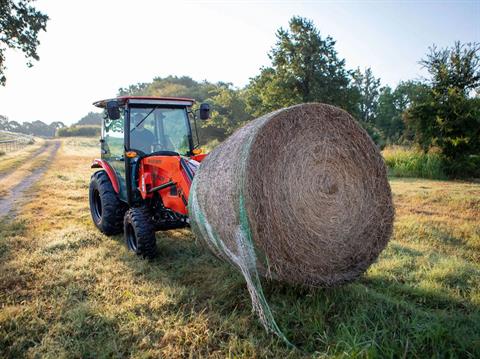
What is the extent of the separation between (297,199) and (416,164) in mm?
12083

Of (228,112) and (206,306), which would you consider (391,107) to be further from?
(206,306)

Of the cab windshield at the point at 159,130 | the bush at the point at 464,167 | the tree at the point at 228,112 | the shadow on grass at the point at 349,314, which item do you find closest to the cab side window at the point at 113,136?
the cab windshield at the point at 159,130

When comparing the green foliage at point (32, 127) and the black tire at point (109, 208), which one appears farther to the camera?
the green foliage at point (32, 127)

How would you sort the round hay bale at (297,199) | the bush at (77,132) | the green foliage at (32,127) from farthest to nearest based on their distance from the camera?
the green foliage at (32,127) < the bush at (77,132) < the round hay bale at (297,199)

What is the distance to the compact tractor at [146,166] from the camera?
14.9 ft

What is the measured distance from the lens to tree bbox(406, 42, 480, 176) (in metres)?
12.3

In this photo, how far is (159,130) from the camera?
555 centimetres

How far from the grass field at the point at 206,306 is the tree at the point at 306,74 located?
1515 cm

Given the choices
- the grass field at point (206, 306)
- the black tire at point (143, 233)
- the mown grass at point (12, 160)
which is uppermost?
the black tire at point (143, 233)

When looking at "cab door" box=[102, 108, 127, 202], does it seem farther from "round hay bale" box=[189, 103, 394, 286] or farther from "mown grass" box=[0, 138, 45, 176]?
"mown grass" box=[0, 138, 45, 176]

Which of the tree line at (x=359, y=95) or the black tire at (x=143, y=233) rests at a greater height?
the tree line at (x=359, y=95)

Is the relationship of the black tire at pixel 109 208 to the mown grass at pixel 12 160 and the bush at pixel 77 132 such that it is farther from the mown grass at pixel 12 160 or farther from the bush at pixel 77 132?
the bush at pixel 77 132

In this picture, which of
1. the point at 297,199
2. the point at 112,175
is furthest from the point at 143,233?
the point at 297,199

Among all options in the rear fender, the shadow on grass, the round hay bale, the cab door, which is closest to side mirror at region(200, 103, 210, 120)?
the cab door
